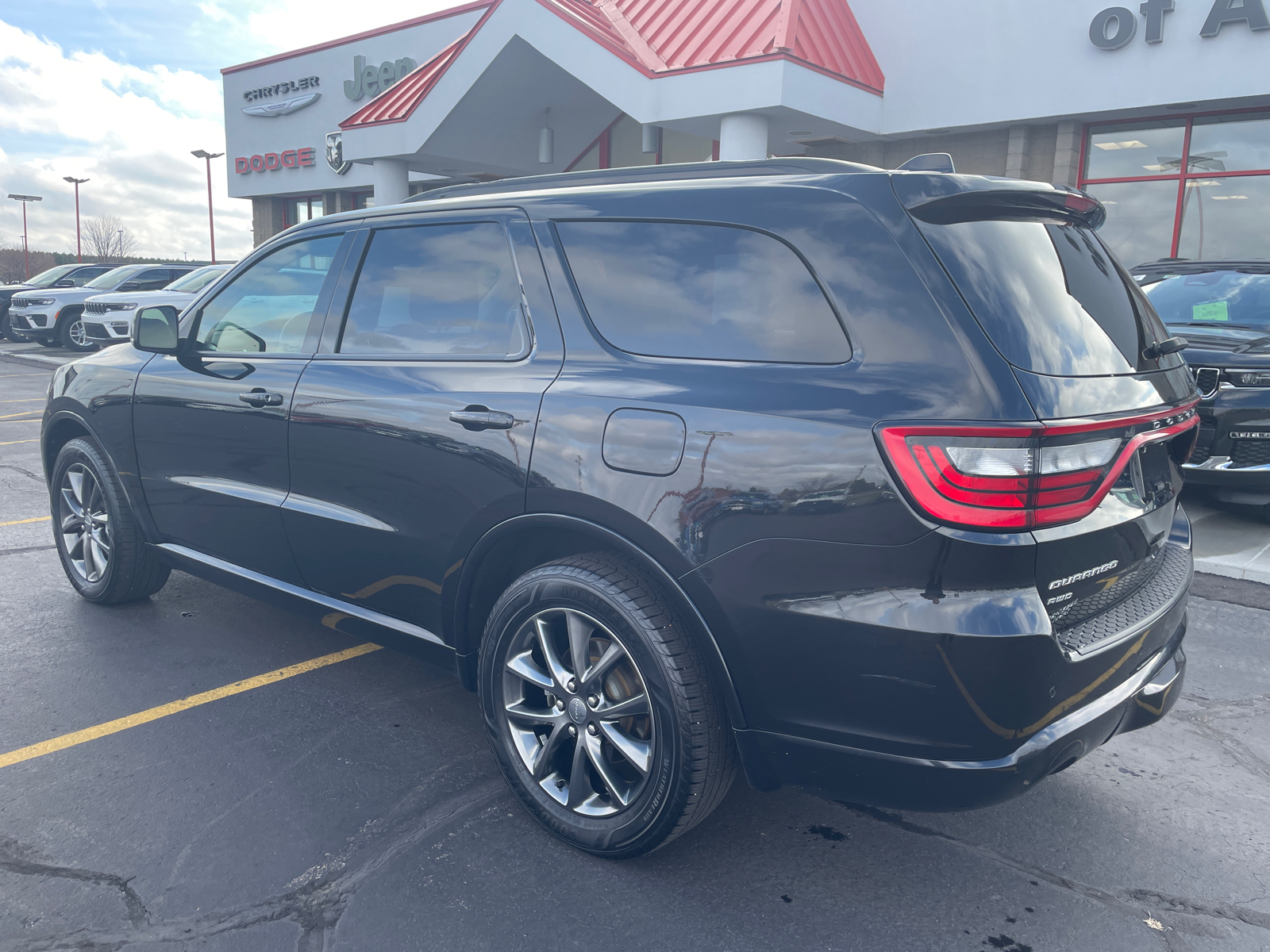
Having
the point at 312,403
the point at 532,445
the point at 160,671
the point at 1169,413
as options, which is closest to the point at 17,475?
the point at 160,671

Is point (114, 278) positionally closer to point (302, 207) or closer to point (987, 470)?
point (302, 207)

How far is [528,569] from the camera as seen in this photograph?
2947 millimetres

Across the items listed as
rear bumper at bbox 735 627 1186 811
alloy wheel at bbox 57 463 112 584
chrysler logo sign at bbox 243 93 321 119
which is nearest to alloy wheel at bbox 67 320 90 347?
chrysler logo sign at bbox 243 93 321 119

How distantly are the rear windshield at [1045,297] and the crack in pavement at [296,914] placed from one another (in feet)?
6.89

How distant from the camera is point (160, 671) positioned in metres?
3.98

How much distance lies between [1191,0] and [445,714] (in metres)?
12.1

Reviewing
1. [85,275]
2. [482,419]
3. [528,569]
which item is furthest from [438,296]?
[85,275]

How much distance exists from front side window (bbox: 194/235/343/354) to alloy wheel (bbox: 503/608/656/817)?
1.56 meters

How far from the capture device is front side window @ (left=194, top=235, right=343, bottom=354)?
361 cm

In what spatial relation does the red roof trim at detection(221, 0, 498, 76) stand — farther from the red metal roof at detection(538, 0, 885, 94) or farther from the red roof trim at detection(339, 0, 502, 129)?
the red metal roof at detection(538, 0, 885, 94)

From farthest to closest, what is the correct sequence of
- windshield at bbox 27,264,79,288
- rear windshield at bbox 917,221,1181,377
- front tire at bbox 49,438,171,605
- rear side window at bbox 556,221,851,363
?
windshield at bbox 27,264,79,288 < front tire at bbox 49,438,171,605 < rear side window at bbox 556,221,851,363 < rear windshield at bbox 917,221,1181,377

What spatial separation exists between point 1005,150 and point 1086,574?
1251cm

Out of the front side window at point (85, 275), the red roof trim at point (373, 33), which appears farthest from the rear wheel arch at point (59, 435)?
the front side window at point (85, 275)

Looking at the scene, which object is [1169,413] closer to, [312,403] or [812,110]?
[312,403]
